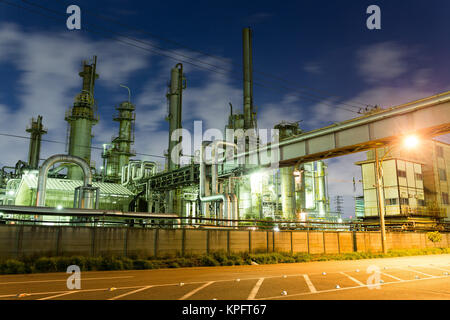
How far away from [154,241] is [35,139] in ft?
200

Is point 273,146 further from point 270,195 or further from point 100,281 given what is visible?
point 270,195

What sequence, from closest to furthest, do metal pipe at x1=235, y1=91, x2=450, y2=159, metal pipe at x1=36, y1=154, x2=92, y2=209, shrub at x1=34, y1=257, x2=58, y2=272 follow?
shrub at x1=34, y1=257, x2=58, y2=272 < metal pipe at x1=235, y1=91, x2=450, y2=159 < metal pipe at x1=36, y1=154, x2=92, y2=209

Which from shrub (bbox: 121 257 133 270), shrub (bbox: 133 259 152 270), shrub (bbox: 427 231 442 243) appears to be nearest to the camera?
shrub (bbox: 121 257 133 270)

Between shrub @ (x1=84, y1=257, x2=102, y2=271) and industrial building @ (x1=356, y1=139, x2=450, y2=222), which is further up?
industrial building @ (x1=356, y1=139, x2=450, y2=222)

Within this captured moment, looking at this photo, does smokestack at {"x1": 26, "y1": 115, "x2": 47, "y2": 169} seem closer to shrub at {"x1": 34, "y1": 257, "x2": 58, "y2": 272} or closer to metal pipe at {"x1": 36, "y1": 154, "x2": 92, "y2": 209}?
metal pipe at {"x1": 36, "y1": 154, "x2": 92, "y2": 209}

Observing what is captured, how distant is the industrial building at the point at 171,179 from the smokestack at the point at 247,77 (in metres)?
0.12

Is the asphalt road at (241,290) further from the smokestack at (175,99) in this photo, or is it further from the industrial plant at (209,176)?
the smokestack at (175,99)

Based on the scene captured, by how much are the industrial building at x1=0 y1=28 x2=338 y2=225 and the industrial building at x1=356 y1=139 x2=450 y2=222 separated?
9.49 metres

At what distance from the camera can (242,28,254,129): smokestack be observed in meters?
44.1

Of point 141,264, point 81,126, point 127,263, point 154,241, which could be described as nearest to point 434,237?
point 154,241

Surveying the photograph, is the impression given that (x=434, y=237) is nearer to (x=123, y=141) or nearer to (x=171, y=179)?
(x=171, y=179)

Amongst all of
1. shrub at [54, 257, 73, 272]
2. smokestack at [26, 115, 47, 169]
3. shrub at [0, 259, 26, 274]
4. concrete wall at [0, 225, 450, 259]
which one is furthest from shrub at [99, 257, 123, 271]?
smokestack at [26, 115, 47, 169]

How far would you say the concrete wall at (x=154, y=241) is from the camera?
47.5ft
